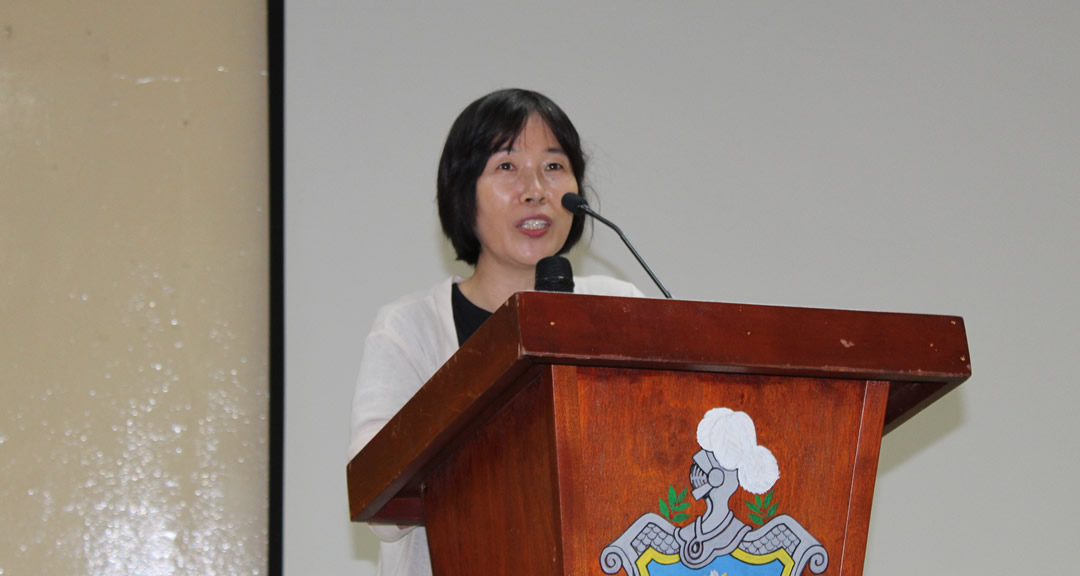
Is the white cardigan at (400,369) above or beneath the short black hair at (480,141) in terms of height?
beneath

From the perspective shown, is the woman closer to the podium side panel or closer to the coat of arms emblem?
the podium side panel

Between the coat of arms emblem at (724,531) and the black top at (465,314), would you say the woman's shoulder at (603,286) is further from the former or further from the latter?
the coat of arms emblem at (724,531)

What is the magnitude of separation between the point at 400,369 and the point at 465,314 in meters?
0.20

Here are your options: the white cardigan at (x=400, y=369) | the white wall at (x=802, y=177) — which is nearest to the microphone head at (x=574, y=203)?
the white cardigan at (x=400, y=369)

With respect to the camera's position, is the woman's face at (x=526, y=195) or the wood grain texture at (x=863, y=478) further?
the woman's face at (x=526, y=195)

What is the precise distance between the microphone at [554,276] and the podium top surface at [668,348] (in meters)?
0.23

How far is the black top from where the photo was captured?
1768mm

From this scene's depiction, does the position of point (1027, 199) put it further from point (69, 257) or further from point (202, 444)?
point (69, 257)

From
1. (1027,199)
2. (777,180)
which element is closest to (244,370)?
(777,180)

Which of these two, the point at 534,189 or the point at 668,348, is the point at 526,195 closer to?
the point at 534,189

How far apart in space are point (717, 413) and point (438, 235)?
167 cm

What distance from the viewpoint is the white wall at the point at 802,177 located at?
266 centimetres

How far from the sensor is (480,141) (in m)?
1.80

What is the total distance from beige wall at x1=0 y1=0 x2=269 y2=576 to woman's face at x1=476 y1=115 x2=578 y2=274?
92 cm
